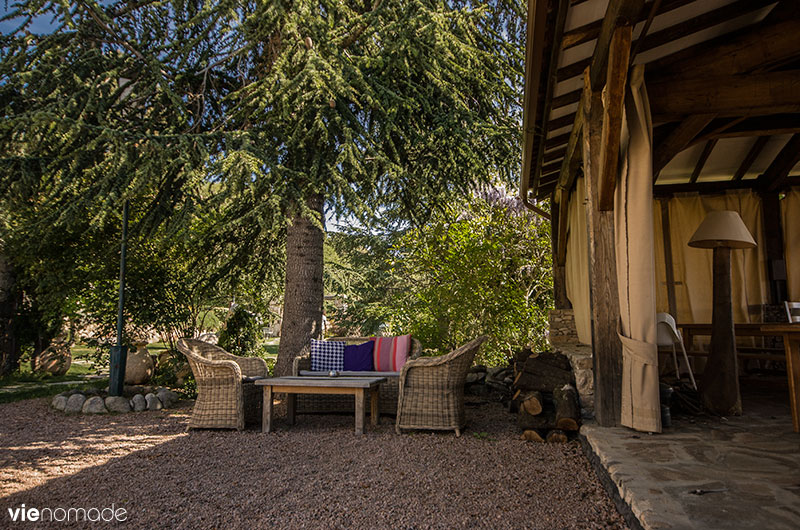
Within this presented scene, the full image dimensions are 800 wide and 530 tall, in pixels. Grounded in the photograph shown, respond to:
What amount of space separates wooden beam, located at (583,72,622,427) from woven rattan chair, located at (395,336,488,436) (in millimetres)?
1079

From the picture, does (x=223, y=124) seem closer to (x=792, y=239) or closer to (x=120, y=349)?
(x=120, y=349)

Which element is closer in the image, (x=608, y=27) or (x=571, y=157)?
(x=608, y=27)

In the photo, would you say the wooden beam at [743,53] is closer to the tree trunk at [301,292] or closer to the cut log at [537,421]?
the cut log at [537,421]

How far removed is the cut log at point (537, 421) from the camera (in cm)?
396

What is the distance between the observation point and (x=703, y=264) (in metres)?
6.09

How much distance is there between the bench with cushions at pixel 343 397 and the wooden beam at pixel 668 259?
313 centimetres

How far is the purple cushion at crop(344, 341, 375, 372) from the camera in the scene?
5.41 metres

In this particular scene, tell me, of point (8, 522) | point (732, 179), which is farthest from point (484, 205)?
point (8, 522)

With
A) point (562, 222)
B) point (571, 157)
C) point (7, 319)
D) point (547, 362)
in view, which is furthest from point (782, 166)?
point (7, 319)

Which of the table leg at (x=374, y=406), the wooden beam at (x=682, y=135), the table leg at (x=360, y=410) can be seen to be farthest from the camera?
the table leg at (x=374, y=406)

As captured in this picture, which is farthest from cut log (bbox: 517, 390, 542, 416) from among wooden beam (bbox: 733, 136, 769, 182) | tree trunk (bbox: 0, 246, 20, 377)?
tree trunk (bbox: 0, 246, 20, 377)

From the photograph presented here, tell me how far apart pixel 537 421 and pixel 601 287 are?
123cm

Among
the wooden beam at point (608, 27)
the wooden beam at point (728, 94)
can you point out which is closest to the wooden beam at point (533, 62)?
the wooden beam at point (608, 27)

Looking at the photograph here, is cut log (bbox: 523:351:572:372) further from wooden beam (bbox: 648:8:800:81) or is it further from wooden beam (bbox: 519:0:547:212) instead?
wooden beam (bbox: 648:8:800:81)
